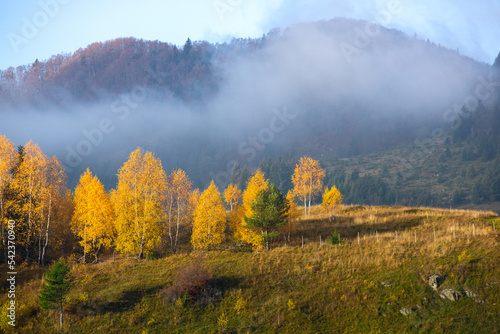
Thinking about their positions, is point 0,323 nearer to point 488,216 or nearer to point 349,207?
point 349,207

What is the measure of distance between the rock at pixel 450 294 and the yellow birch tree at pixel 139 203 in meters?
30.1

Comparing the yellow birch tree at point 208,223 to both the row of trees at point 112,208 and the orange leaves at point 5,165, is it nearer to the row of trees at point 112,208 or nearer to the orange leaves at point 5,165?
the row of trees at point 112,208

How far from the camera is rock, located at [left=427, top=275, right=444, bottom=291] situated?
78.6ft

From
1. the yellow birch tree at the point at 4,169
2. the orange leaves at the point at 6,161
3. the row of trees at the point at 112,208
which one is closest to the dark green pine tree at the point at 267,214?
the row of trees at the point at 112,208

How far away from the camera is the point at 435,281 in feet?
79.5

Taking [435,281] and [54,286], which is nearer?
[54,286]

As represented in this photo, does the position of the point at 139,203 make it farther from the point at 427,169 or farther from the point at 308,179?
the point at 427,169

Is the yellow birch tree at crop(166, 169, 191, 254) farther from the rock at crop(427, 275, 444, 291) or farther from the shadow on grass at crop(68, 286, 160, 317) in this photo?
the rock at crop(427, 275, 444, 291)

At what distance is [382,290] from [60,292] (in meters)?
27.8

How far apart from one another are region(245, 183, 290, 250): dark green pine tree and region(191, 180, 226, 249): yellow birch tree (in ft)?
13.7

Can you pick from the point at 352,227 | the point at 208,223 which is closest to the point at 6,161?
the point at 208,223

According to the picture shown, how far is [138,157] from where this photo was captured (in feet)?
121

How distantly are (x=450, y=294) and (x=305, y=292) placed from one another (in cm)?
1157

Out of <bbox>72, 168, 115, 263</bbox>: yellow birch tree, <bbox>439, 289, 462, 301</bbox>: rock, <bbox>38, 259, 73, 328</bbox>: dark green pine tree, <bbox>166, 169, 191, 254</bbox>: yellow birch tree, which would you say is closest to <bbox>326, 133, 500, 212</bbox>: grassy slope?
<bbox>439, 289, 462, 301</bbox>: rock
